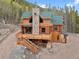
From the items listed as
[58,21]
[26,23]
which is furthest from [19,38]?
[58,21]

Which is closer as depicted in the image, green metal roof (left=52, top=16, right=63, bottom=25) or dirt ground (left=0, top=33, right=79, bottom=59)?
dirt ground (left=0, top=33, right=79, bottom=59)

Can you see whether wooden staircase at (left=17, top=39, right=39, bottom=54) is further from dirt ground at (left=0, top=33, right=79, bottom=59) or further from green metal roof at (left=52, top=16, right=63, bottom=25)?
green metal roof at (left=52, top=16, right=63, bottom=25)

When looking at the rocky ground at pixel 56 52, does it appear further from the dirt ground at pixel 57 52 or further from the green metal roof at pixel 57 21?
the green metal roof at pixel 57 21

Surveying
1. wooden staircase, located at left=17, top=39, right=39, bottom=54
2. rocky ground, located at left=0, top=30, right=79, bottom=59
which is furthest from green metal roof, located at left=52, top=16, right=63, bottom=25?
wooden staircase, located at left=17, top=39, right=39, bottom=54

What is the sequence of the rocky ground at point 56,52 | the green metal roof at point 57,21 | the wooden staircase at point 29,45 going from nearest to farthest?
the rocky ground at point 56,52
the wooden staircase at point 29,45
the green metal roof at point 57,21

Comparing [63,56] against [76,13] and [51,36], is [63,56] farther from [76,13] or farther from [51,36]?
[76,13]

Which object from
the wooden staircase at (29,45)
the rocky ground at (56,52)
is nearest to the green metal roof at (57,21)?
the rocky ground at (56,52)

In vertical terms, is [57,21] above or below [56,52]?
above

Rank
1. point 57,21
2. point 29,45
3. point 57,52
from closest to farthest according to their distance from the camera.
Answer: point 57,52
point 29,45
point 57,21

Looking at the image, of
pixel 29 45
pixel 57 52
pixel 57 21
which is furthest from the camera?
pixel 57 21

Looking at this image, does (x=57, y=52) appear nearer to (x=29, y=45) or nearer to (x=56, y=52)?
(x=56, y=52)

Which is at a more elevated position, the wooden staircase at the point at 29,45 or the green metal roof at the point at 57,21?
the green metal roof at the point at 57,21

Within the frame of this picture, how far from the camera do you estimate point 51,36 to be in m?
14.1

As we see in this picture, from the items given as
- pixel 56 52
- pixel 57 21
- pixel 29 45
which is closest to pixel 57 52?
pixel 56 52
